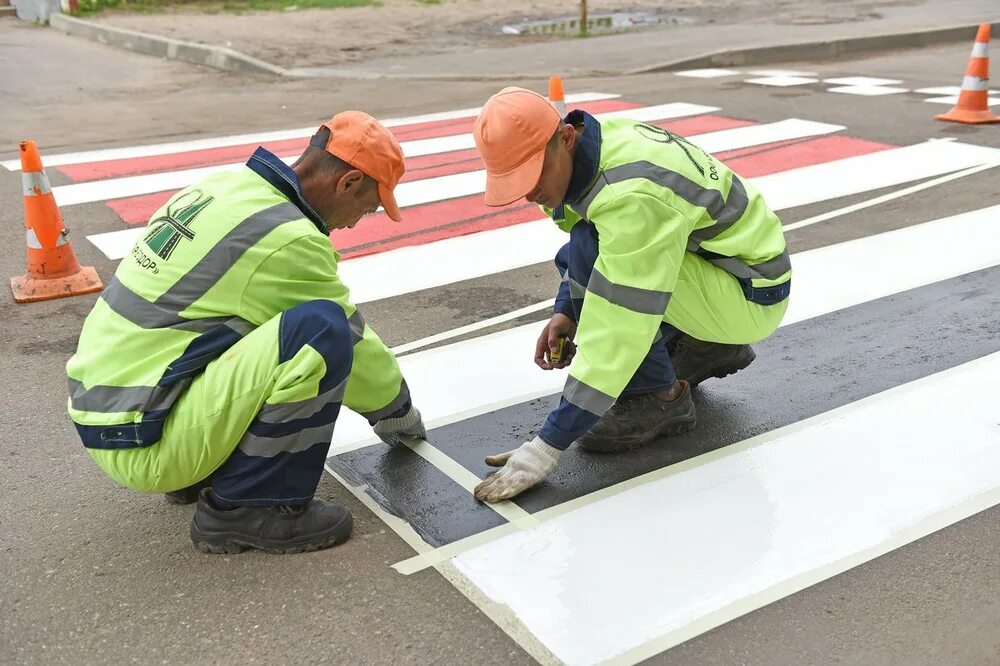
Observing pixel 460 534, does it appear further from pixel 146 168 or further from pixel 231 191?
pixel 146 168

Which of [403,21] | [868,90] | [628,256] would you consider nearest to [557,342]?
[628,256]

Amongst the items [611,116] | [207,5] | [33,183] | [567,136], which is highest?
[567,136]

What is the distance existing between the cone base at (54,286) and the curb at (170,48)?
9.16 meters

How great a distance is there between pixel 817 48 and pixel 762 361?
37.7 ft

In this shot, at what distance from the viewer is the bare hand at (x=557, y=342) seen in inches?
148

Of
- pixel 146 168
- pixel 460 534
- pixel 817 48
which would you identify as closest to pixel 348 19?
pixel 817 48

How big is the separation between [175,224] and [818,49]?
13345 millimetres

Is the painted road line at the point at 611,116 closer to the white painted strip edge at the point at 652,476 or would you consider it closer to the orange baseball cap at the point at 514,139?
the white painted strip edge at the point at 652,476

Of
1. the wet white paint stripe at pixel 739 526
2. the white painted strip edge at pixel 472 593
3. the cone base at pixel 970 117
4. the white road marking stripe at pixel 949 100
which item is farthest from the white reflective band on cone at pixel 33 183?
the white road marking stripe at pixel 949 100

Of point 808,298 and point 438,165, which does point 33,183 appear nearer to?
point 438,165

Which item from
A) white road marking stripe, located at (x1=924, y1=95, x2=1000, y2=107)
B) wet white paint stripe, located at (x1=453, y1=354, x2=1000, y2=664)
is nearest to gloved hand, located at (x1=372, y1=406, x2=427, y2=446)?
wet white paint stripe, located at (x1=453, y1=354, x2=1000, y2=664)

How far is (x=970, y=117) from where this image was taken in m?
8.92

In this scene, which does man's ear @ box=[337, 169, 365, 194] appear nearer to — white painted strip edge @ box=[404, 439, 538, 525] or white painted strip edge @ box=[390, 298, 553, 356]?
white painted strip edge @ box=[404, 439, 538, 525]

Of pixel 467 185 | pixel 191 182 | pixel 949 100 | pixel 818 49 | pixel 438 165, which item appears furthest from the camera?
pixel 818 49
